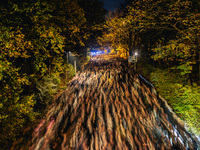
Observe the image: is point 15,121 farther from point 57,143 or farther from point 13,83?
point 57,143

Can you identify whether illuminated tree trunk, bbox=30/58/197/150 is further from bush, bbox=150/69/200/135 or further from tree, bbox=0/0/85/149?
tree, bbox=0/0/85/149

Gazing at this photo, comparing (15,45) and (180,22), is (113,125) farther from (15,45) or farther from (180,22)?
(180,22)

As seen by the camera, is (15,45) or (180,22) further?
(180,22)

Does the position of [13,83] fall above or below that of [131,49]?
below

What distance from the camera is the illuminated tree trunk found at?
3.35 metres

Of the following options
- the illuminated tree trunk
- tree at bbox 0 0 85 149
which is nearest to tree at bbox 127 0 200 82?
the illuminated tree trunk

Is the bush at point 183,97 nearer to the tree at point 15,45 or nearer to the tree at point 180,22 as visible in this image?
the tree at point 180,22

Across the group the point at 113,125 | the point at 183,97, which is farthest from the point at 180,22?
the point at 113,125

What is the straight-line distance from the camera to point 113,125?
3939 mm

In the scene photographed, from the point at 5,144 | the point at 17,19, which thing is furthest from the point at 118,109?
the point at 17,19

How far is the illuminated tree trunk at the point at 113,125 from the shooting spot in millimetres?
3346

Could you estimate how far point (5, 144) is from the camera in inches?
150

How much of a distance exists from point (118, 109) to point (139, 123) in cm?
106

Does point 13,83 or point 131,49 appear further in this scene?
point 131,49
